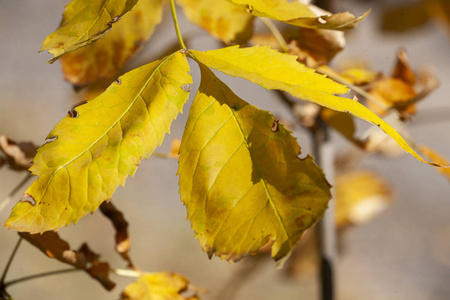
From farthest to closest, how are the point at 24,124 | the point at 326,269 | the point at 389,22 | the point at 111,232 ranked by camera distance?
the point at 24,124, the point at 111,232, the point at 389,22, the point at 326,269

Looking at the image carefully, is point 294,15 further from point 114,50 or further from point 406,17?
point 406,17

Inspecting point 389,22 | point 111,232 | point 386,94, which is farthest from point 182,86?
point 111,232

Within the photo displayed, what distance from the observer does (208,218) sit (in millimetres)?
338

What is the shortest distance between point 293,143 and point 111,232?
203 cm

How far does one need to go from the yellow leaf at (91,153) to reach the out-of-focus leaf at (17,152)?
0.18 m

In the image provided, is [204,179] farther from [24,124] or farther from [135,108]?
[24,124]

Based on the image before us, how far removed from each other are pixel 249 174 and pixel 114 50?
0.91ft

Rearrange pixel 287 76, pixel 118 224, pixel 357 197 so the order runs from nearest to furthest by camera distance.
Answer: pixel 287 76 < pixel 118 224 < pixel 357 197

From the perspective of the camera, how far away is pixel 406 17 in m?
0.95

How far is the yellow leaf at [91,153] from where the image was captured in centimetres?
31

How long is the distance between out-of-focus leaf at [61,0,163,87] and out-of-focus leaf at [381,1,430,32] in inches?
25.5

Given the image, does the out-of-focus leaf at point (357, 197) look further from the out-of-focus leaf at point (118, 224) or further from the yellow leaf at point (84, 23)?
the yellow leaf at point (84, 23)

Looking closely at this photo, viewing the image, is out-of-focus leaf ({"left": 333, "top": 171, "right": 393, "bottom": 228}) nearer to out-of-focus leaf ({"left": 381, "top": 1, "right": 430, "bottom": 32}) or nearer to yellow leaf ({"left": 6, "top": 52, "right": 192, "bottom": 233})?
out-of-focus leaf ({"left": 381, "top": 1, "right": 430, "bottom": 32})

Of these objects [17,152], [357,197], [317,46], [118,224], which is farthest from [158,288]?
[357,197]
